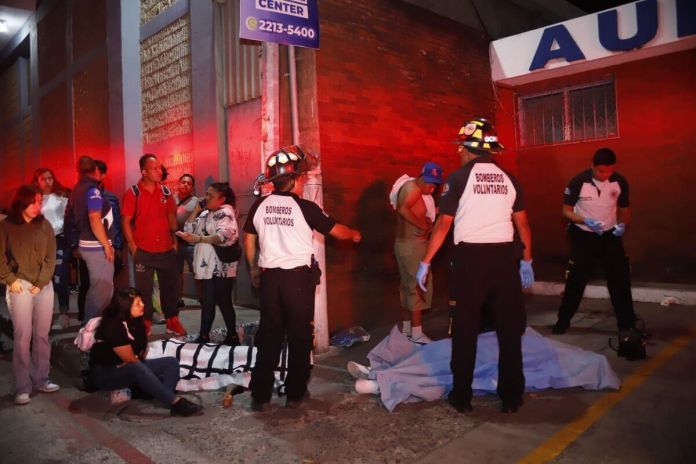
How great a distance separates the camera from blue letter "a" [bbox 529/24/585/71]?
8.59 metres

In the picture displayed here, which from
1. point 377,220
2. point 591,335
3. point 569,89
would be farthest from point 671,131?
point 377,220

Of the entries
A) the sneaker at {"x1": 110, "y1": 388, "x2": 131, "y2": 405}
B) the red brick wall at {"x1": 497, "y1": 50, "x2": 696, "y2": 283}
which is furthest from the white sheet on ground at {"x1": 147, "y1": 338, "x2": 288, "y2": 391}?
the red brick wall at {"x1": 497, "y1": 50, "x2": 696, "y2": 283}

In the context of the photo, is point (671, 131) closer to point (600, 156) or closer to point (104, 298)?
point (600, 156)

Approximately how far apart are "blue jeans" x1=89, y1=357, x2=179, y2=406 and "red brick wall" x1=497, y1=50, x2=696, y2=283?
23.6 ft

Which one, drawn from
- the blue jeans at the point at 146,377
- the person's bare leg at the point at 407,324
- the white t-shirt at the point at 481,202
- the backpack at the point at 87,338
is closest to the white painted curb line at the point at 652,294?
the person's bare leg at the point at 407,324

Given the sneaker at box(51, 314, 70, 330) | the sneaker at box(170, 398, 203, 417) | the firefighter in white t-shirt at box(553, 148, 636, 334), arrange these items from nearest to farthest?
the sneaker at box(170, 398, 203, 417)
the firefighter in white t-shirt at box(553, 148, 636, 334)
the sneaker at box(51, 314, 70, 330)

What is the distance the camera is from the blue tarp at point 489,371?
4.61 m

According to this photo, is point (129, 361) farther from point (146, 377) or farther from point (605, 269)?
point (605, 269)

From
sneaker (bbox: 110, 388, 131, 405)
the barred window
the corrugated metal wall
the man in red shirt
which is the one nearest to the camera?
sneaker (bbox: 110, 388, 131, 405)

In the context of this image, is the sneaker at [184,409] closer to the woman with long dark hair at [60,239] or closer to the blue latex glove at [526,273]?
the blue latex glove at [526,273]

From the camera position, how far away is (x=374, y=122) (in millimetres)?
7402

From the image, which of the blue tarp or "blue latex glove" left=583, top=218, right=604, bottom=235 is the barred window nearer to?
"blue latex glove" left=583, top=218, right=604, bottom=235

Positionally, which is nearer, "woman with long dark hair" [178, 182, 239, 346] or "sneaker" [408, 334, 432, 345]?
"woman with long dark hair" [178, 182, 239, 346]

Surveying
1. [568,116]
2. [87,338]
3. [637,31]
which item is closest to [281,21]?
[87,338]
